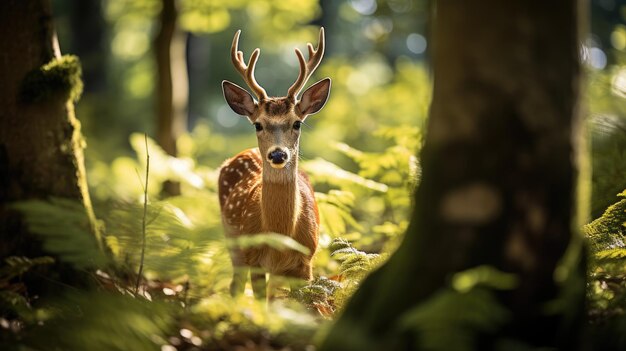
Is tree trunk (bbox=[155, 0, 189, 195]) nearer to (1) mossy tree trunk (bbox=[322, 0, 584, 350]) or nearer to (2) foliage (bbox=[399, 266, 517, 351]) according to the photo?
(1) mossy tree trunk (bbox=[322, 0, 584, 350])

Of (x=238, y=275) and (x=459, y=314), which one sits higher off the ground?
(x=459, y=314)

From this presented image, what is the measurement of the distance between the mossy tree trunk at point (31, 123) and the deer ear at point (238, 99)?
5.63 feet

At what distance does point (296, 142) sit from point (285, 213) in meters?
0.66

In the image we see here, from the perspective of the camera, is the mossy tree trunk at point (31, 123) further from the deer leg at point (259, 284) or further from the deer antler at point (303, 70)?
the deer antler at point (303, 70)

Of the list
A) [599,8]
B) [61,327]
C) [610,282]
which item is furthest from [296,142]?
[599,8]

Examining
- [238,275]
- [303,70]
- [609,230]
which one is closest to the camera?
[609,230]

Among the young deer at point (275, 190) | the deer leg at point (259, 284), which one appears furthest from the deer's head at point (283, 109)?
the deer leg at point (259, 284)

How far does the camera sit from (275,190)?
18.0 feet

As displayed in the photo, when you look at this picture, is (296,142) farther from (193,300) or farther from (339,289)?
(193,300)

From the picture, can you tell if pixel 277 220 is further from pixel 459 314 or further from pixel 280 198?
pixel 459 314

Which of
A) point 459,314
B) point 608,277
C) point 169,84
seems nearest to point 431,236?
point 459,314

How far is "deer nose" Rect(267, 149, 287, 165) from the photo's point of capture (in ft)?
17.6

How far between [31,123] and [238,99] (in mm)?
2077

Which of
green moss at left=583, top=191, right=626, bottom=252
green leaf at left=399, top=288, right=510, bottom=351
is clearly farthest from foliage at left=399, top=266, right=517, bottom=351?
green moss at left=583, top=191, right=626, bottom=252
